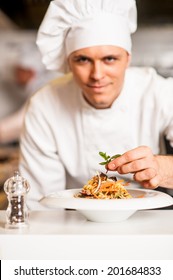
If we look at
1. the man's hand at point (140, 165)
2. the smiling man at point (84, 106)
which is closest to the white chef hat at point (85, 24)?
the smiling man at point (84, 106)

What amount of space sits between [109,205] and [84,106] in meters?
0.84

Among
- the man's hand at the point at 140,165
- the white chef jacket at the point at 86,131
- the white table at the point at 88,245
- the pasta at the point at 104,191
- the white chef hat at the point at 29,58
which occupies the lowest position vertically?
the white table at the point at 88,245

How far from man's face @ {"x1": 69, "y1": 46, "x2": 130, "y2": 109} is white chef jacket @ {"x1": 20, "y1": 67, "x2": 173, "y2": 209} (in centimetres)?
12

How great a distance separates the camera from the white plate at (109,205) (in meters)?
1.28

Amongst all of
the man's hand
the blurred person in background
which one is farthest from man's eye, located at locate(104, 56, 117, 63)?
the blurred person in background

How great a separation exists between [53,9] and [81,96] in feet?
1.08

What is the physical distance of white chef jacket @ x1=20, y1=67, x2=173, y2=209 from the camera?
207 cm

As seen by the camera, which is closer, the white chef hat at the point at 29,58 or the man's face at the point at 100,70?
the man's face at the point at 100,70

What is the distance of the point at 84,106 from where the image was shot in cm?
208

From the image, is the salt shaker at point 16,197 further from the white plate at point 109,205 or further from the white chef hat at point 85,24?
the white chef hat at point 85,24

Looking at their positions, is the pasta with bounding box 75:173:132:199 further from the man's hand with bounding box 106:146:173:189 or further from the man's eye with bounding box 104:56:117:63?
the man's eye with bounding box 104:56:117:63

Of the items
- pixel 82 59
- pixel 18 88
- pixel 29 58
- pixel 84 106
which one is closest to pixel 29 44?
pixel 29 58

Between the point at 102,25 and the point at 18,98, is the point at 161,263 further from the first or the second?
the point at 18,98

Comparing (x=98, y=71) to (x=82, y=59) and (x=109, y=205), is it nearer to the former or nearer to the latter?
(x=82, y=59)
